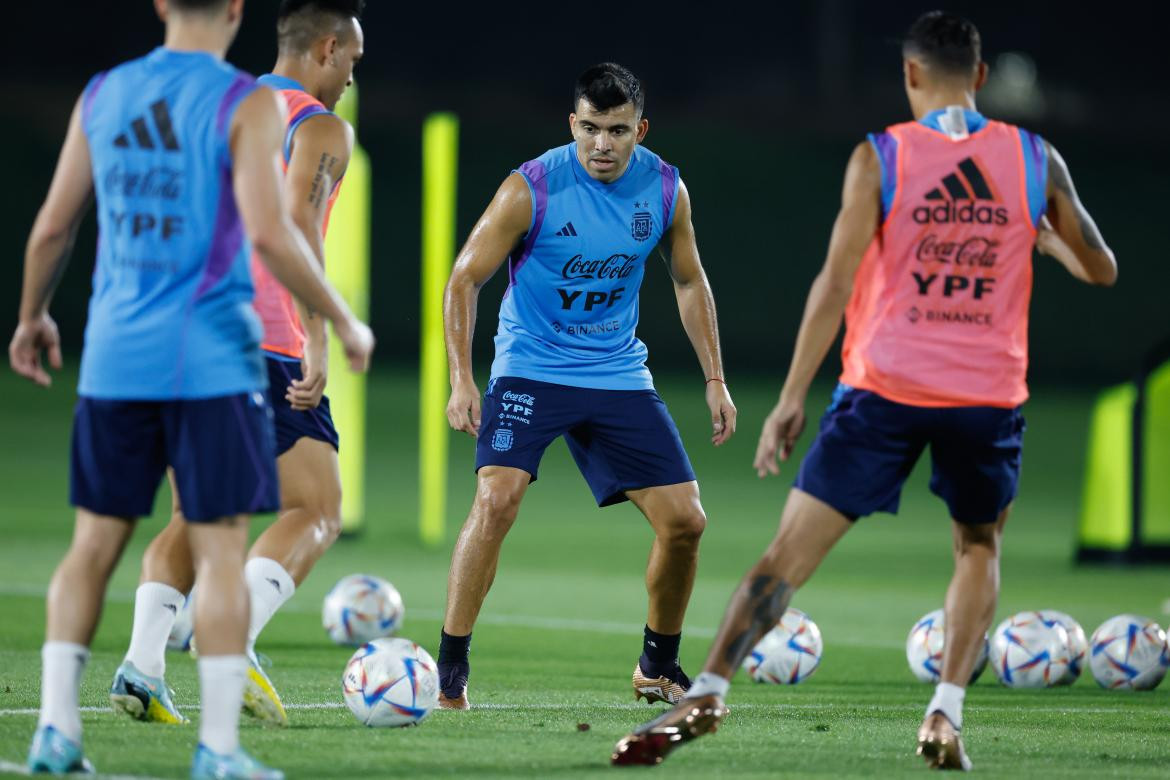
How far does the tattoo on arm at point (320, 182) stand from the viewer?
20.9ft

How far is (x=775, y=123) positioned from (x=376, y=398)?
9067mm

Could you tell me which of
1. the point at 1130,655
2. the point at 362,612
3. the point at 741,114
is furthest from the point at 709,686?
the point at 741,114

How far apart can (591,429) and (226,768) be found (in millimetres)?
2858

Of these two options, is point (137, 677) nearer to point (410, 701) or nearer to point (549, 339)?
point (410, 701)

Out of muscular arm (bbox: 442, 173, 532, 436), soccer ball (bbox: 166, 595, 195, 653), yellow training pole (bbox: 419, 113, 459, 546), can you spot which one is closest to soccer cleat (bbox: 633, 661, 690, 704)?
muscular arm (bbox: 442, 173, 532, 436)

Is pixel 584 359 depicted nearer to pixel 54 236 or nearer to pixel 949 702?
pixel 949 702

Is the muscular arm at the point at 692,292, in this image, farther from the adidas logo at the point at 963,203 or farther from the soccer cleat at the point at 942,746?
the soccer cleat at the point at 942,746

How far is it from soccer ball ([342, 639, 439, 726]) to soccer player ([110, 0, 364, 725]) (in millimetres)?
268

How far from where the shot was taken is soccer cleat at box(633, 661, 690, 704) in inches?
296

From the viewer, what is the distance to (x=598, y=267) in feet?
24.2

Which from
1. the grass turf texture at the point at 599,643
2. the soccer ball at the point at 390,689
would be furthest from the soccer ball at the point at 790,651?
the soccer ball at the point at 390,689

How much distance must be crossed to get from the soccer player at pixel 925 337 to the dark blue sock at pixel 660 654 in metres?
1.78

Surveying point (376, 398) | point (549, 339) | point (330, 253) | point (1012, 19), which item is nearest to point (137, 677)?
point (549, 339)

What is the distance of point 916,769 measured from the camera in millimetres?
5766
